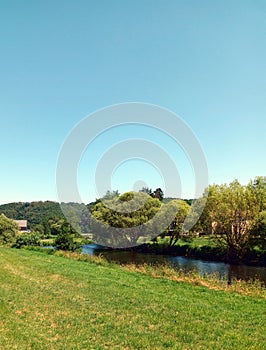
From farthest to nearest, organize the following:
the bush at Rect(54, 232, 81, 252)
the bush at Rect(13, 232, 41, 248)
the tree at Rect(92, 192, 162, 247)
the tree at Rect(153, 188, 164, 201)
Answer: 1. the tree at Rect(153, 188, 164, 201)
2. the bush at Rect(13, 232, 41, 248)
3. the tree at Rect(92, 192, 162, 247)
4. the bush at Rect(54, 232, 81, 252)

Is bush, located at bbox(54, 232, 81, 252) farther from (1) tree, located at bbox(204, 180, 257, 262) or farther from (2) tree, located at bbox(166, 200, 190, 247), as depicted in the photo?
(1) tree, located at bbox(204, 180, 257, 262)

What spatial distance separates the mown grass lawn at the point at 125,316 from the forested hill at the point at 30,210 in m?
95.5

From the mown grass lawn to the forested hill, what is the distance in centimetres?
9545

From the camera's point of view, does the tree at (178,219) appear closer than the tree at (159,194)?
Yes

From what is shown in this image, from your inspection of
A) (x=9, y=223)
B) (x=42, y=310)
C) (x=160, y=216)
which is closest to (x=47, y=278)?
(x=42, y=310)

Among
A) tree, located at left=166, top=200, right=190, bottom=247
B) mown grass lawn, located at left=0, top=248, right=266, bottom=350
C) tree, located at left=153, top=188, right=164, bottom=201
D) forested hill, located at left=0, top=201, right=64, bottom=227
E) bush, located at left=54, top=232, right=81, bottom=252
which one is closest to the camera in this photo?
mown grass lawn, located at left=0, top=248, right=266, bottom=350

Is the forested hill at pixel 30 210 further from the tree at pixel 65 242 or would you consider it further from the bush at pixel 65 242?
the bush at pixel 65 242

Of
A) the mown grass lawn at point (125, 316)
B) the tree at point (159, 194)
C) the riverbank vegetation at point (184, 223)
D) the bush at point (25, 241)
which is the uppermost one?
the tree at point (159, 194)

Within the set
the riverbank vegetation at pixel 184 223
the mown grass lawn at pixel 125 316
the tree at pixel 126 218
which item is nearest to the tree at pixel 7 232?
the riverbank vegetation at pixel 184 223

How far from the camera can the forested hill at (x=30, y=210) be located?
108 metres

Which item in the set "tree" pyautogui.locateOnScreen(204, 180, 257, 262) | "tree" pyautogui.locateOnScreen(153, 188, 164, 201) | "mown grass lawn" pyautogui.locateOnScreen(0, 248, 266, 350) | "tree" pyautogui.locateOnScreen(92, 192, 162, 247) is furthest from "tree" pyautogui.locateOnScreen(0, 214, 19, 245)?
"mown grass lawn" pyautogui.locateOnScreen(0, 248, 266, 350)

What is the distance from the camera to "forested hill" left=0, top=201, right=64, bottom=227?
10800 cm

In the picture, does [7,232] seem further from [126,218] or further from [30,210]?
[30,210]

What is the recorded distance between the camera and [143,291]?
12180 mm
